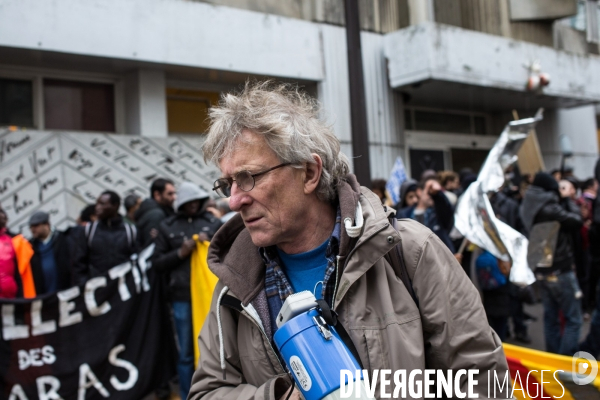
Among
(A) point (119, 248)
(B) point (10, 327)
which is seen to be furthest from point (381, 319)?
(A) point (119, 248)

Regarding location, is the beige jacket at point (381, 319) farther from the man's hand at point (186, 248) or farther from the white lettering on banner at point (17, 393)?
the white lettering on banner at point (17, 393)

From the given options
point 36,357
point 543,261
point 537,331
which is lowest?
point 537,331

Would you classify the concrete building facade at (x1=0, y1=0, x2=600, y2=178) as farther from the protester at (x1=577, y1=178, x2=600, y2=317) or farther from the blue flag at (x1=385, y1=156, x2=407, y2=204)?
the protester at (x1=577, y1=178, x2=600, y2=317)

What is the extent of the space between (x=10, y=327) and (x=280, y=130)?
3924 millimetres

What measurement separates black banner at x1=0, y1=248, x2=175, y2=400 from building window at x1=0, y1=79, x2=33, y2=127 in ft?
14.6

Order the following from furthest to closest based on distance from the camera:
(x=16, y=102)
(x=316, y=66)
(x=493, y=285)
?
(x=316, y=66)
(x=16, y=102)
(x=493, y=285)

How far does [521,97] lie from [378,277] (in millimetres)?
12971

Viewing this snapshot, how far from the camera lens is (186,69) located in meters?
9.49

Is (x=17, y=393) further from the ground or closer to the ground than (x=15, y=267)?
closer to the ground

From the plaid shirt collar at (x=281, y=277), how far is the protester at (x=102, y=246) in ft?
13.4

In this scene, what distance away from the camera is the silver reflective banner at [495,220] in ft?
15.3

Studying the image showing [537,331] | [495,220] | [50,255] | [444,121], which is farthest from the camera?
Answer: [444,121]

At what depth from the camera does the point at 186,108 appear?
33.6ft

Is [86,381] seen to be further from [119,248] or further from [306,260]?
[306,260]
